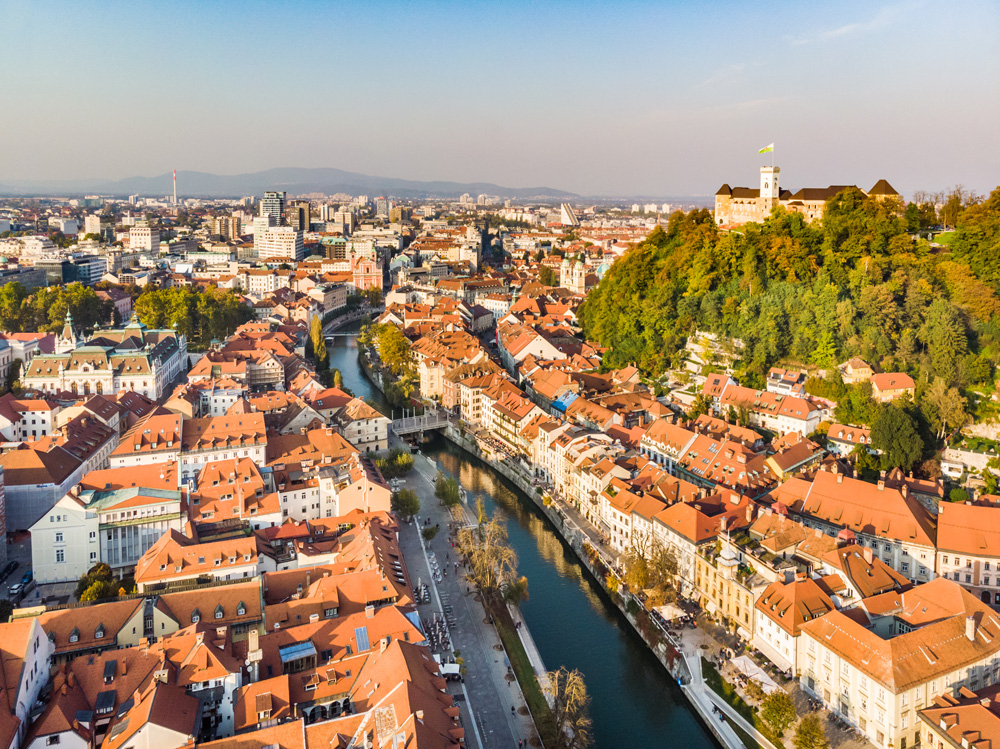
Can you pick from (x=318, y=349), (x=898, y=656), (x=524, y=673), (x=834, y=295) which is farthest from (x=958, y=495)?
(x=318, y=349)

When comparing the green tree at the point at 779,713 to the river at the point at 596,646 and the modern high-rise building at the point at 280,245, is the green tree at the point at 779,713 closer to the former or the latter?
the river at the point at 596,646

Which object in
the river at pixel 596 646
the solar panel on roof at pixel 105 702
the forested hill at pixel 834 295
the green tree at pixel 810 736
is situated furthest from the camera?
the forested hill at pixel 834 295

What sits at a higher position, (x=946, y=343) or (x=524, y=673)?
(x=946, y=343)

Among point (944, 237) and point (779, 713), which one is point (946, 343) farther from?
point (779, 713)

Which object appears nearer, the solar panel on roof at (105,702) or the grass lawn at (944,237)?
the solar panel on roof at (105,702)

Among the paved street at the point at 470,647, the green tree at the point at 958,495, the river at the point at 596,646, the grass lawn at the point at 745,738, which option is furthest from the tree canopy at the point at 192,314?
the green tree at the point at 958,495

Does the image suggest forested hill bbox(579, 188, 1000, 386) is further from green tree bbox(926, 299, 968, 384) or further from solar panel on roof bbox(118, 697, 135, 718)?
solar panel on roof bbox(118, 697, 135, 718)
